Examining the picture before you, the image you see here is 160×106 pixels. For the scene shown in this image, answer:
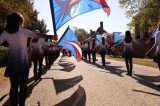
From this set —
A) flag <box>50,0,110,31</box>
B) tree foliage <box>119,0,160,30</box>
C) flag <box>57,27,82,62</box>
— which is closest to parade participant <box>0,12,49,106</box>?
flag <box>50,0,110,31</box>

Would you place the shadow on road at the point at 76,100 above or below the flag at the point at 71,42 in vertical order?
below

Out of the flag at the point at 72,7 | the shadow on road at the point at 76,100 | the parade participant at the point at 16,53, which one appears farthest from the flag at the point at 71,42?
the parade participant at the point at 16,53

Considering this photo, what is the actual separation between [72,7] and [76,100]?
7.46 m

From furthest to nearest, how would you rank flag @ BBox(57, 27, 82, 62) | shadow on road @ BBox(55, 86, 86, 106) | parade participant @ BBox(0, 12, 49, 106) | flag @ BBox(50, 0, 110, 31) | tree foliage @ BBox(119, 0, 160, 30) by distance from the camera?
tree foliage @ BBox(119, 0, 160, 30) < flag @ BBox(57, 27, 82, 62) < flag @ BBox(50, 0, 110, 31) < shadow on road @ BBox(55, 86, 86, 106) < parade participant @ BBox(0, 12, 49, 106)

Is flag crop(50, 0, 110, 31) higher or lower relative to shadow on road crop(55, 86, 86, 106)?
higher

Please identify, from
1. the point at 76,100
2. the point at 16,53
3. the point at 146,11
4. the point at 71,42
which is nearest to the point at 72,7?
the point at 71,42

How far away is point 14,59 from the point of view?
6727 millimetres

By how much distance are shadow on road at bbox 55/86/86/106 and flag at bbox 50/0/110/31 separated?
16.8 feet

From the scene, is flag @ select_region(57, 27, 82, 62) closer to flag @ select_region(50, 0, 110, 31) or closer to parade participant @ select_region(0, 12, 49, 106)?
flag @ select_region(50, 0, 110, 31)

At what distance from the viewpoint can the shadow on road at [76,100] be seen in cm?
784

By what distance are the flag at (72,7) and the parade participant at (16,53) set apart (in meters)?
7.40

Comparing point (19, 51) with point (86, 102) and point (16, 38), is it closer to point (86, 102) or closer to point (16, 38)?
point (16, 38)

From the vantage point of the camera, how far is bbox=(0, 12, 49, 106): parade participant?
657 cm

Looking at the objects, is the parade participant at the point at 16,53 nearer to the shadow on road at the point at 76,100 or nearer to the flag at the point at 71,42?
the shadow on road at the point at 76,100
